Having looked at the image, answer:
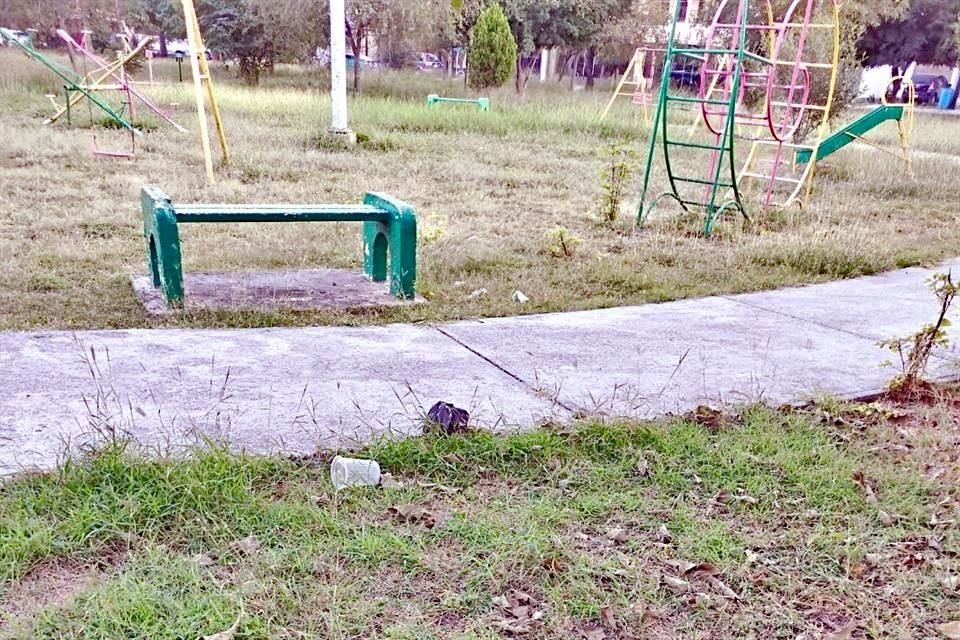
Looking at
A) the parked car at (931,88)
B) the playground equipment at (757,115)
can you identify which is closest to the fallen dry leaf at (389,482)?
the playground equipment at (757,115)

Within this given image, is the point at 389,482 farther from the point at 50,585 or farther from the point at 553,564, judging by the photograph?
the point at 50,585

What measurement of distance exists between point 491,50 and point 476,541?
67.0 ft

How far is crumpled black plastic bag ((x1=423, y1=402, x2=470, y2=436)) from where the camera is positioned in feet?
8.82

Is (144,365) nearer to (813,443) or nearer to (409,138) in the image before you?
(813,443)

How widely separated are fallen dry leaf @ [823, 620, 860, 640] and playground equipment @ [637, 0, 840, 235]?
5.02 meters

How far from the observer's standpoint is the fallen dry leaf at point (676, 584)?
2.06 m

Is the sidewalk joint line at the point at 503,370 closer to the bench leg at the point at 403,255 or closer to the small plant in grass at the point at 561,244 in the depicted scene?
the bench leg at the point at 403,255

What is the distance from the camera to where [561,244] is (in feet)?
19.0

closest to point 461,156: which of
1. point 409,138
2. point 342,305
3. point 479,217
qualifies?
point 409,138

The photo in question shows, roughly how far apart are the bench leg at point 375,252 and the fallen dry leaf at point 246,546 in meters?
2.68

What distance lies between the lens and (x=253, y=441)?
2.60 metres

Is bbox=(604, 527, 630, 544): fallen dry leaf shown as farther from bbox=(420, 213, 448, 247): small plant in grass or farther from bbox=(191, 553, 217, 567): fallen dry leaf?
bbox=(420, 213, 448, 247): small plant in grass

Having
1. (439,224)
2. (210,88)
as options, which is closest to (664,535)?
(439,224)

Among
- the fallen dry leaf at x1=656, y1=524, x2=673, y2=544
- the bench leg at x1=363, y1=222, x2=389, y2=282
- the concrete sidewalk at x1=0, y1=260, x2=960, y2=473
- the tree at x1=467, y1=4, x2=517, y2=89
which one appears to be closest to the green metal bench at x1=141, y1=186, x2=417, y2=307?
the bench leg at x1=363, y1=222, x2=389, y2=282
